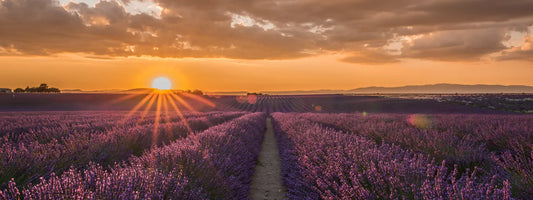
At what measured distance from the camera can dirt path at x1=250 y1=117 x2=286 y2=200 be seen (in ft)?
13.8

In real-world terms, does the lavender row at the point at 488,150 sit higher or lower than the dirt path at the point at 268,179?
higher

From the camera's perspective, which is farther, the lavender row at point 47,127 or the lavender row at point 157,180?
the lavender row at point 47,127

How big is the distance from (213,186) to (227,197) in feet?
0.65

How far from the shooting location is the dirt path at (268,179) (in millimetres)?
4199

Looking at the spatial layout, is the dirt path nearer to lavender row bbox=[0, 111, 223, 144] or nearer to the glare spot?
lavender row bbox=[0, 111, 223, 144]

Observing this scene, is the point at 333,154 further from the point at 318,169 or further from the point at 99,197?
the point at 99,197

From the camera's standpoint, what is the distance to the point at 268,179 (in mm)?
5039

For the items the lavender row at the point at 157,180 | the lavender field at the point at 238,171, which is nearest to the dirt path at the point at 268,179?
the lavender field at the point at 238,171

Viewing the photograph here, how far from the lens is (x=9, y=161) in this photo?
2785mm

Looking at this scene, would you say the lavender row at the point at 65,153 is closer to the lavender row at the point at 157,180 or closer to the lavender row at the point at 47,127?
the lavender row at the point at 157,180

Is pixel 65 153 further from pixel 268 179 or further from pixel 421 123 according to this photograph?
pixel 421 123

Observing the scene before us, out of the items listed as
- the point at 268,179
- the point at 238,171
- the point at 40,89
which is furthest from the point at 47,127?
the point at 40,89

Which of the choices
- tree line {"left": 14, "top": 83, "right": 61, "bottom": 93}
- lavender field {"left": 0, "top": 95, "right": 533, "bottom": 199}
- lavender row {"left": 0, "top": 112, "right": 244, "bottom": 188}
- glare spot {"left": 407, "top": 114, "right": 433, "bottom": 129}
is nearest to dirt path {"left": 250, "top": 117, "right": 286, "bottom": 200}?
lavender field {"left": 0, "top": 95, "right": 533, "bottom": 199}

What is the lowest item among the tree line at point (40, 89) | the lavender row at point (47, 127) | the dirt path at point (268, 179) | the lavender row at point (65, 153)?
the dirt path at point (268, 179)
